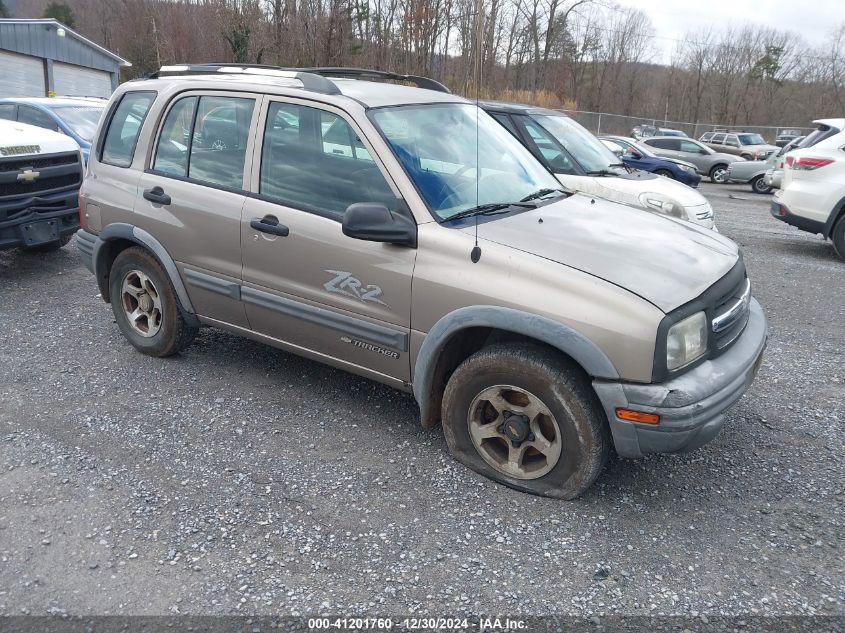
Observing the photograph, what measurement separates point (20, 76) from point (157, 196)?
24.2m

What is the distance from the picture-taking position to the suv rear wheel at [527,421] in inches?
125

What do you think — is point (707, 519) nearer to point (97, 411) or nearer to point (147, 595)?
point (147, 595)

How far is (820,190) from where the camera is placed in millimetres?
8844

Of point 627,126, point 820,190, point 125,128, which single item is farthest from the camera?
point 627,126

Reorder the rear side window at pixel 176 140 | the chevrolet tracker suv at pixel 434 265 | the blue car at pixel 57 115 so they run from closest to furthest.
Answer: the chevrolet tracker suv at pixel 434 265, the rear side window at pixel 176 140, the blue car at pixel 57 115

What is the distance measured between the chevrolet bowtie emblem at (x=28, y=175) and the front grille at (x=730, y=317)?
631cm

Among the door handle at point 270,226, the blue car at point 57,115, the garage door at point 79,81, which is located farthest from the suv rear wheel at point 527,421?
the garage door at point 79,81

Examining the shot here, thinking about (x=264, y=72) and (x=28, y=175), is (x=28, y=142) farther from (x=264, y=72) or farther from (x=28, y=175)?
(x=264, y=72)

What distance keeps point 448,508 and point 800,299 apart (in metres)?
5.31

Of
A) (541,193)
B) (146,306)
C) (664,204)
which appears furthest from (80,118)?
(541,193)

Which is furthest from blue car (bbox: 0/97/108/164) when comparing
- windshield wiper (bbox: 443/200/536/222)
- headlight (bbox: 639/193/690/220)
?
windshield wiper (bbox: 443/200/536/222)

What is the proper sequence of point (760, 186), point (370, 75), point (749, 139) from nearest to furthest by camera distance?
point (370, 75)
point (760, 186)
point (749, 139)

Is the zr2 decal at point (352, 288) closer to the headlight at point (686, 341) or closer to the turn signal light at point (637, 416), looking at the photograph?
the turn signal light at point (637, 416)

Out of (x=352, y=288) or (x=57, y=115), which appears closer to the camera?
(x=352, y=288)
